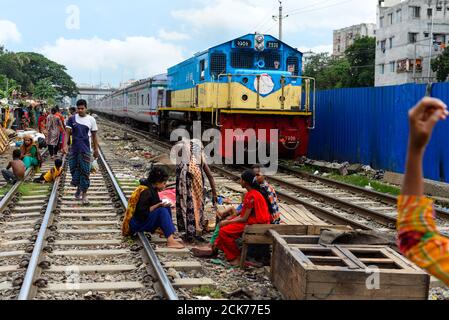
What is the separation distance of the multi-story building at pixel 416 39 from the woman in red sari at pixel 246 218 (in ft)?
160

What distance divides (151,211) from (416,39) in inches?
2054

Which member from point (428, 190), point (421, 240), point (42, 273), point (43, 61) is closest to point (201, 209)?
point (42, 273)

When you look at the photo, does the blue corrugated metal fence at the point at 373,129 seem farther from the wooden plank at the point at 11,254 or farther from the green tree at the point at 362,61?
the green tree at the point at 362,61

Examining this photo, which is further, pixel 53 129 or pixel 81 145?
pixel 53 129

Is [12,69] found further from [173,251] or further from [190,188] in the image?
[173,251]

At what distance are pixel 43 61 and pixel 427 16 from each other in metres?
59.1

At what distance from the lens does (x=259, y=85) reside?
15.1 m

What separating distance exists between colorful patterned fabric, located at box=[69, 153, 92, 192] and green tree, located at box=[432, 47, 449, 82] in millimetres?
42546

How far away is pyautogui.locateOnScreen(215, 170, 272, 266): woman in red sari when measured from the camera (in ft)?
20.2

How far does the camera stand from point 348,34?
98500 mm

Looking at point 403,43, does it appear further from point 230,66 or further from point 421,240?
point 421,240

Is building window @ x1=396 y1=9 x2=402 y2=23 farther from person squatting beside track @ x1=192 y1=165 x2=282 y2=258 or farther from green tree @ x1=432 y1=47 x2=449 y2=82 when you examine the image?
person squatting beside track @ x1=192 y1=165 x2=282 y2=258

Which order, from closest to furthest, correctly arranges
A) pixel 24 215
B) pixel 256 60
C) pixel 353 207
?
pixel 24 215 → pixel 353 207 → pixel 256 60

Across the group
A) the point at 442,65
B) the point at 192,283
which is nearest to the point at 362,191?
the point at 192,283
